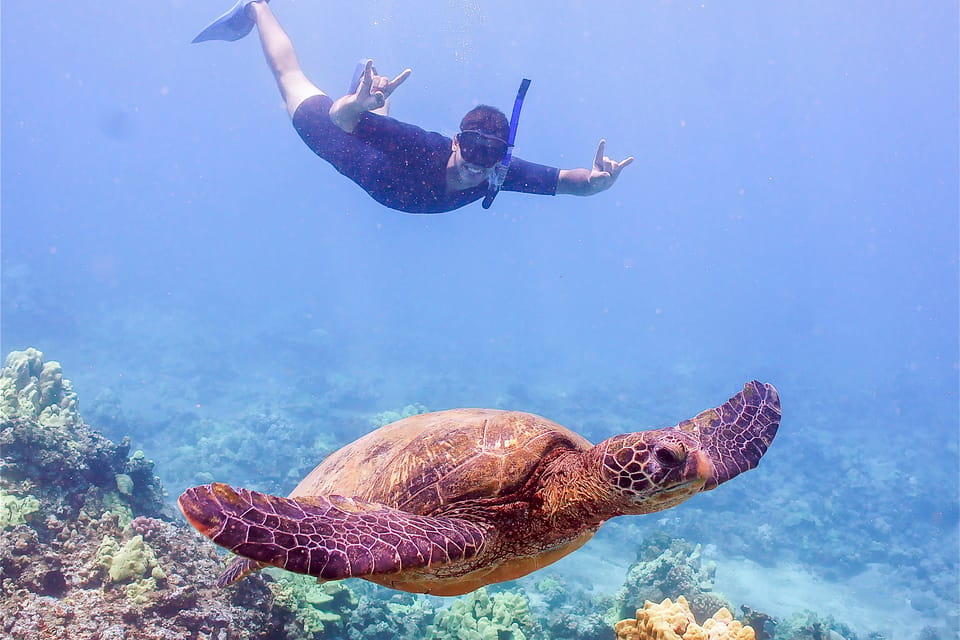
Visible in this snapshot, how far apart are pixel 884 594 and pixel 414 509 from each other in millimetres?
15962

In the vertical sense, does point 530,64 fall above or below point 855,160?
below

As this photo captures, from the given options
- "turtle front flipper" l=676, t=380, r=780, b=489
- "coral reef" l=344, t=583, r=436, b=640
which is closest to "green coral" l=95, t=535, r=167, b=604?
"coral reef" l=344, t=583, r=436, b=640

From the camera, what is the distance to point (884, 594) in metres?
12.8

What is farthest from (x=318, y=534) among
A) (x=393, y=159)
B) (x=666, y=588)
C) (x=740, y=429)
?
(x=666, y=588)

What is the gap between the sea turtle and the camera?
6.00 ft

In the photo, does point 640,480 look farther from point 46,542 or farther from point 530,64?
point 530,64

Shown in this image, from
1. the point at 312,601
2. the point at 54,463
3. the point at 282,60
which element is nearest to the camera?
the point at 312,601

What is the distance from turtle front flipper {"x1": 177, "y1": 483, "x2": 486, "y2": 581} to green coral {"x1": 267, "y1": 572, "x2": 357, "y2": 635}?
321 cm

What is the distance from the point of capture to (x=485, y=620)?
19.0 feet

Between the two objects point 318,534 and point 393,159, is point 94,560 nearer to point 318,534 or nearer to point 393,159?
point 318,534

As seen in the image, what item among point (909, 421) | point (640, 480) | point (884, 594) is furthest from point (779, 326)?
point (640, 480)

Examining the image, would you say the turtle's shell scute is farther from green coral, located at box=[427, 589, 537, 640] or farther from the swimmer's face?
the swimmer's face

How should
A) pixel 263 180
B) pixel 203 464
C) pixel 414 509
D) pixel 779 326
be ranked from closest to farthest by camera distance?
pixel 414 509, pixel 203 464, pixel 779 326, pixel 263 180

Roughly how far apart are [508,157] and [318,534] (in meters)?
5.51
